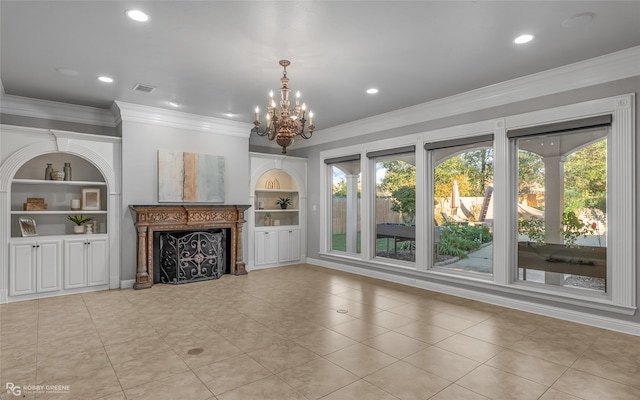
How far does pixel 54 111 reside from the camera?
564 cm

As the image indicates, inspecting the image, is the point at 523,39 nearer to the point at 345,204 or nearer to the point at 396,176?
the point at 396,176

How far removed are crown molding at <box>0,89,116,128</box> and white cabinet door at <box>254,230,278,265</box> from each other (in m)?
3.45

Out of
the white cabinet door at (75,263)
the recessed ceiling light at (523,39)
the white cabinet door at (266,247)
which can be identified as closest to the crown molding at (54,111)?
the white cabinet door at (75,263)

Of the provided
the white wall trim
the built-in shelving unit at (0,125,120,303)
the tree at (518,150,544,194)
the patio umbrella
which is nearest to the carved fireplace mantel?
the built-in shelving unit at (0,125,120,303)

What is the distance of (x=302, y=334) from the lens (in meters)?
3.67

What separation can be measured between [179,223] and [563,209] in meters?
5.76

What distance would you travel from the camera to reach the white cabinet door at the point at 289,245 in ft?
25.2

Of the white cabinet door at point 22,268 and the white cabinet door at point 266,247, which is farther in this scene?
the white cabinet door at point 266,247

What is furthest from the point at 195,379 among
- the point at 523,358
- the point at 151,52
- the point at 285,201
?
the point at 285,201

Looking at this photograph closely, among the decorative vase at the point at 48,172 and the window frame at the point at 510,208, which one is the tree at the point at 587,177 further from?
the decorative vase at the point at 48,172

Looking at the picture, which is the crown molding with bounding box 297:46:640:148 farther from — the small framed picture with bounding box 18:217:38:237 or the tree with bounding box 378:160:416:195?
the small framed picture with bounding box 18:217:38:237

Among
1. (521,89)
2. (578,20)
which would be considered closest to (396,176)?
(521,89)

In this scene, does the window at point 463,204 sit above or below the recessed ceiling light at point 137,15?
below

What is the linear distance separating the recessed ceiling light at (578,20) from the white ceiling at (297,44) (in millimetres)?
44
